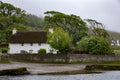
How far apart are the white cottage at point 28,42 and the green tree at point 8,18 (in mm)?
7890

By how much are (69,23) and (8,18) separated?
23.9 metres

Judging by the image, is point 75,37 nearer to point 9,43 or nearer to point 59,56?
point 9,43

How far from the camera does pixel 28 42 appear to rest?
11156 centimetres

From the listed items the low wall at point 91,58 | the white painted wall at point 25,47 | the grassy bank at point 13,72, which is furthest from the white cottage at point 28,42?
the grassy bank at point 13,72

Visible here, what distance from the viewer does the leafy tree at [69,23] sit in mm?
133000

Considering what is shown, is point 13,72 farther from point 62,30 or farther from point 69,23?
point 69,23

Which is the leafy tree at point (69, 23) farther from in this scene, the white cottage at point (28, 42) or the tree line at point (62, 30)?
A: the white cottage at point (28, 42)

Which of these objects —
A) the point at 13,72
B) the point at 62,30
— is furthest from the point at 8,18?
the point at 13,72

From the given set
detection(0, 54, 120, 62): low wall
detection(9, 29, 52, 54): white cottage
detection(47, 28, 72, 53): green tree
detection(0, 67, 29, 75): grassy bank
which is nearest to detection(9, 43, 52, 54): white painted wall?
detection(9, 29, 52, 54): white cottage

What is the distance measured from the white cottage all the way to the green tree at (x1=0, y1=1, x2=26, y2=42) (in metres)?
A: 7.89

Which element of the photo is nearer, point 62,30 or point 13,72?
point 13,72

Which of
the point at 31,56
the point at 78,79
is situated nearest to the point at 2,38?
the point at 31,56

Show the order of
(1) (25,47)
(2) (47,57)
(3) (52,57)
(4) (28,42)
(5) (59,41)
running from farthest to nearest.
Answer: (1) (25,47) → (4) (28,42) → (5) (59,41) → (3) (52,57) → (2) (47,57)

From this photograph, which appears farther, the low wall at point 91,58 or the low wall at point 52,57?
the low wall at point 91,58
